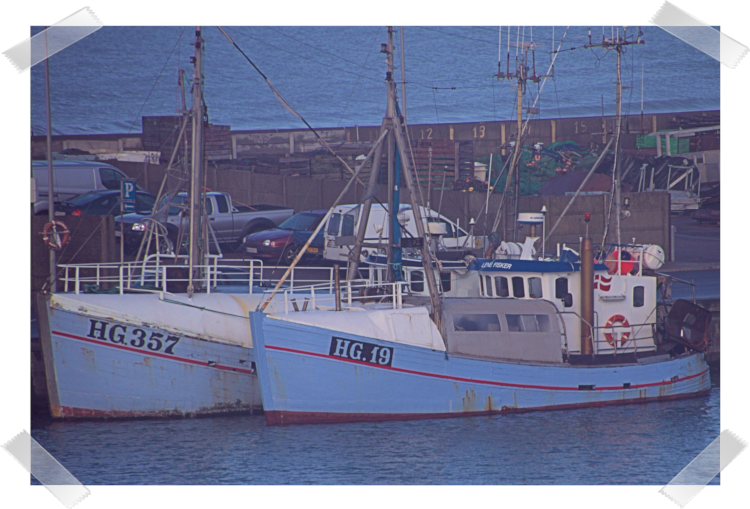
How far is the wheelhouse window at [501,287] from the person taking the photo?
1532 centimetres

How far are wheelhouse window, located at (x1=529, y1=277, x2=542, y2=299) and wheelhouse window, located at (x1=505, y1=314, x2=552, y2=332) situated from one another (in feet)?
3.30

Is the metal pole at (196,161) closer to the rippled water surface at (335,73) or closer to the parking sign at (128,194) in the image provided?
the rippled water surface at (335,73)

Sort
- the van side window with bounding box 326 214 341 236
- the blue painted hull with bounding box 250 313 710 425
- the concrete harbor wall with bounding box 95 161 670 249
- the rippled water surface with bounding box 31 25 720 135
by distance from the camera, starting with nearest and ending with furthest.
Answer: the blue painted hull with bounding box 250 313 710 425
the rippled water surface with bounding box 31 25 720 135
the van side window with bounding box 326 214 341 236
the concrete harbor wall with bounding box 95 161 670 249

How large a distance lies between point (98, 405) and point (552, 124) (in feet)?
78.7

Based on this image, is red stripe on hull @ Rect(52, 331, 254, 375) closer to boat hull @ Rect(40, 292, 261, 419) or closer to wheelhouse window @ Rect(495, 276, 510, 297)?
boat hull @ Rect(40, 292, 261, 419)

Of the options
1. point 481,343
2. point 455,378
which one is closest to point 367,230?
point 481,343

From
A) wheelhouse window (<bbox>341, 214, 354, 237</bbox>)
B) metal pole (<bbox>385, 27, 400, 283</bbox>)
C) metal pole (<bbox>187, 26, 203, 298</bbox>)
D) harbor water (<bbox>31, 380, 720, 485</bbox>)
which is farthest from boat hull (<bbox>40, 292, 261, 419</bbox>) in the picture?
wheelhouse window (<bbox>341, 214, 354, 237</bbox>)

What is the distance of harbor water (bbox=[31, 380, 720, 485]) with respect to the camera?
10.9 meters

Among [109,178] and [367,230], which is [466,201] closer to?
[367,230]

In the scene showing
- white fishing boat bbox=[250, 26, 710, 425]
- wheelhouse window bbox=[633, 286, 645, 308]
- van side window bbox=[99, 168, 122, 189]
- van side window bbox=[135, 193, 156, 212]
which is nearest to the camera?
white fishing boat bbox=[250, 26, 710, 425]

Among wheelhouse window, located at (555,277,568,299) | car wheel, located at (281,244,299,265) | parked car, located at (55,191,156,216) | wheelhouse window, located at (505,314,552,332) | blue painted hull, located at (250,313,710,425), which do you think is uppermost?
parked car, located at (55,191,156,216)

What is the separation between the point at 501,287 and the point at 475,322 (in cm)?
179

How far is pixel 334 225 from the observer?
69.6 ft

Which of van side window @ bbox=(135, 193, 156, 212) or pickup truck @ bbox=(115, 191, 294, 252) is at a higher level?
van side window @ bbox=(135, 193, 156, 212)
